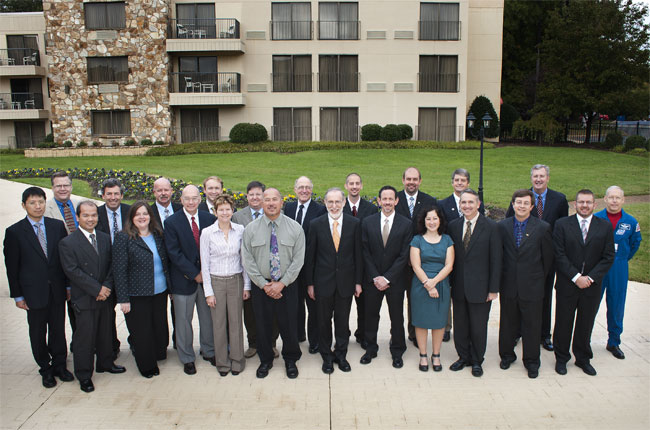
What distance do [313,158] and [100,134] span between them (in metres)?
13.8

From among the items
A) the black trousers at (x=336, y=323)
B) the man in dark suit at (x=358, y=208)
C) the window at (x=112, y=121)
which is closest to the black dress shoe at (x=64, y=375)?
the black trousers at (x=336, y=323)

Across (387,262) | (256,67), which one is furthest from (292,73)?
(387,262)

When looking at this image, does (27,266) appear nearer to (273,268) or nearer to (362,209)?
(273,268)

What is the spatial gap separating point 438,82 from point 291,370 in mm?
27201

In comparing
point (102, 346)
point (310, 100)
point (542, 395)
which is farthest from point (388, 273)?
point (310, 100)

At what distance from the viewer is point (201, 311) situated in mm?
6348

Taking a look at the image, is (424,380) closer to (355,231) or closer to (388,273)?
(388,273)

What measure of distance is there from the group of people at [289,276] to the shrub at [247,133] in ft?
74.9

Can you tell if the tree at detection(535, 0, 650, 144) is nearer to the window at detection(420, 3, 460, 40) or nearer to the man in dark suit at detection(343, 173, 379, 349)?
the window at detection(420, 3, 460, 40)

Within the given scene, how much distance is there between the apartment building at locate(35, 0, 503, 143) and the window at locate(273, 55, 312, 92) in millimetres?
59

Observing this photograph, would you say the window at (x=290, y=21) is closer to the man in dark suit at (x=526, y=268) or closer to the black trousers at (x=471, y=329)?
the man in dark suit at (x=526, y=268)

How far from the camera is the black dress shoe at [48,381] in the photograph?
581cm

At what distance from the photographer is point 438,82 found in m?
30.6

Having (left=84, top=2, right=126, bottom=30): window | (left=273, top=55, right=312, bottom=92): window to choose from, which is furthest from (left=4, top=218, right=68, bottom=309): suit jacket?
(left=84, top=2, right=126, bottom=30): window
